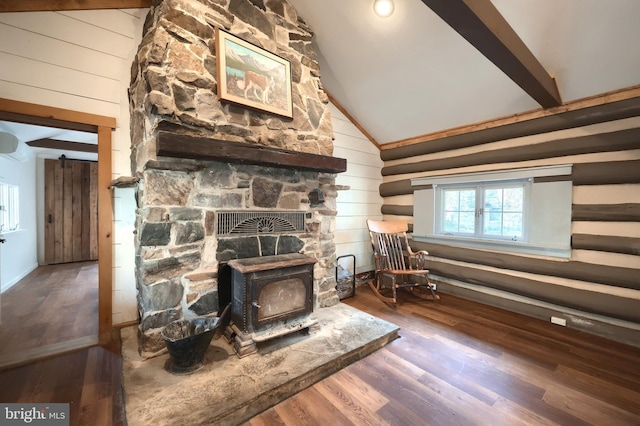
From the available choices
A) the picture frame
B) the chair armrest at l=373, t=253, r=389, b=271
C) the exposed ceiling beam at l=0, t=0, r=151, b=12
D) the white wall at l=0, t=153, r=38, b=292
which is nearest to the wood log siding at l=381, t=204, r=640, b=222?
the chair armrest at l=373, t=253, r=389, b=271

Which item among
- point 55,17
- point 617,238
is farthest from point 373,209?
point 55,17

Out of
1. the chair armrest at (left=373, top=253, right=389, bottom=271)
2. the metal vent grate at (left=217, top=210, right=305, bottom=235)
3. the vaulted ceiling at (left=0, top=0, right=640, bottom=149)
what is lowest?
the chair armrest at (left=373, top=253, right=389, bottom=271)

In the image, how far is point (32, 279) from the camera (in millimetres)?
4008

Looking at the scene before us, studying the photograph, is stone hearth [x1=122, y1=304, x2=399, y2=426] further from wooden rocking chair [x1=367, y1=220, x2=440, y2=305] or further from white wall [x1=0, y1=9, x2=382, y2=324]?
wooden rocking chair [x1=367, y1=220, x2=440, y2=305]

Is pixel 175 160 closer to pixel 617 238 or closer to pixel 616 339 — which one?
pixel 617 238

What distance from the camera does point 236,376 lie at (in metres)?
1.72

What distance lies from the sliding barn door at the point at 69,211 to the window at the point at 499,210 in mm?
6782

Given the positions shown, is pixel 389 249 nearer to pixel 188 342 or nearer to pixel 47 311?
pixel 188 342

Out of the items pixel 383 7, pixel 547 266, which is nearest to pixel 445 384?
pixel 547 266

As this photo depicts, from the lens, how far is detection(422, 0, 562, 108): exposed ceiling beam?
4.48ft

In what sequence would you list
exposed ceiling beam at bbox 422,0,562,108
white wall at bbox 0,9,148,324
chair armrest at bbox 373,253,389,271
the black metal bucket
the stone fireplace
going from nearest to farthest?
1. exposed ceiling beam at bbox 422,0,562,108
2. the black metal bucket
3. the stone fireplace
4. white wall at bbox 0,9,148,324
5. chair armrest at bbox 373,253,389,271

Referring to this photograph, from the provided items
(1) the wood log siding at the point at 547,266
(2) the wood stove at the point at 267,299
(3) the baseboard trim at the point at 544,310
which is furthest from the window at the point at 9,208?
(3) the baseboard trim at the point at 544,310

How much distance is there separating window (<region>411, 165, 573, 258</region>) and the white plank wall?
743 millimetres

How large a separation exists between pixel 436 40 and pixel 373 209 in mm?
2562
